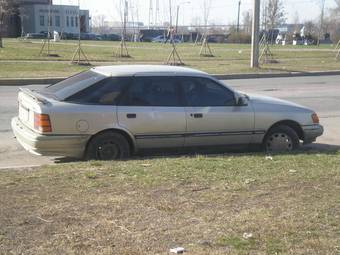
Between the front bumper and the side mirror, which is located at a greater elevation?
the side mirror

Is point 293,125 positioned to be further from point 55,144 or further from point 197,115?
point 55,144

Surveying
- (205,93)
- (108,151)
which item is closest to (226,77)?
(205,93)

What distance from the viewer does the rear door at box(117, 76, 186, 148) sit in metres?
8.19

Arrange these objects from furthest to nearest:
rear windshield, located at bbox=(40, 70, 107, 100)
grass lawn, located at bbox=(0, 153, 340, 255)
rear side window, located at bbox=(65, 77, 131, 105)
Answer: rear windshield, located at bbox=(40, 70, 107, 100), rear side window, located at bbox=(65, 77, 131, 105), grass lawn, located at bbox=(0, 153, 340, 255)

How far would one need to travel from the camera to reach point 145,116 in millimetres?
8234

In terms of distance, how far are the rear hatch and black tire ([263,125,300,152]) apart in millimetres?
3374

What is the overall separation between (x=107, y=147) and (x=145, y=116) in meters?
0.68

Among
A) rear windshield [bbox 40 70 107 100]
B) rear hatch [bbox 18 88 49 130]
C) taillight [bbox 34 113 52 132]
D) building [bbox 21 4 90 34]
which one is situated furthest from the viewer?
building [bbox 21 4 90 34]

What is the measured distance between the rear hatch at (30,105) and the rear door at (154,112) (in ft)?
3.47

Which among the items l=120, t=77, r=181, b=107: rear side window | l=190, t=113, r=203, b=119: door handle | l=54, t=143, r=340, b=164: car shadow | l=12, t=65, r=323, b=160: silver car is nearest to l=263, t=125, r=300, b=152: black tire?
l=12, t=65, r=323, b=160: silver car

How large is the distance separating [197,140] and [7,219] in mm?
4250

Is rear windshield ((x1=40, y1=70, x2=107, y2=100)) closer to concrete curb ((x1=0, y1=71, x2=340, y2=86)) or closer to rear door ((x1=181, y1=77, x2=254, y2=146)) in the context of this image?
rear door ((x1=181, y1=77, x2=254, y2=146))

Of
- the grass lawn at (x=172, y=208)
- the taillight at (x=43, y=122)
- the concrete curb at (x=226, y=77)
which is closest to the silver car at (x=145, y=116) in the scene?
the taillight at (x=43, y=122)

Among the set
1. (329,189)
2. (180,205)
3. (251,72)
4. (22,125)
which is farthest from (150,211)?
(251,72)
